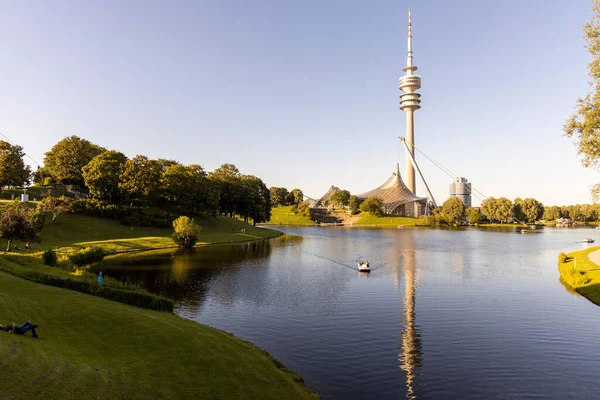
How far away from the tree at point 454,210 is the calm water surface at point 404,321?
136 metres

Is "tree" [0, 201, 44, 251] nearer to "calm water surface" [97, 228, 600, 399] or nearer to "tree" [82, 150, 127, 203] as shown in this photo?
"calm water surface" [97, 228, 600, 399]

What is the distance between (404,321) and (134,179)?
8283 cm

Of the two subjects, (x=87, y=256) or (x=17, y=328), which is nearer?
(x=17, y=328)

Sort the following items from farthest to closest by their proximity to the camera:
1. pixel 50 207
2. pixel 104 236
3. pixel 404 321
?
1. pixel 104 236
2. pixel 50 207
3. pixel 404 321

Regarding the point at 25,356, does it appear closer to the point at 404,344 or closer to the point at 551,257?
the point at 404,344

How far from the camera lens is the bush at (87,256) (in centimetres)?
4994

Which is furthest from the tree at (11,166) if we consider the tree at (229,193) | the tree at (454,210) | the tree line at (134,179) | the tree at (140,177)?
the tree at (454,210)

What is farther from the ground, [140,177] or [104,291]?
[140,177]

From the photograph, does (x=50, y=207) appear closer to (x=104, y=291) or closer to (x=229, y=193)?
(x=104, y=291)

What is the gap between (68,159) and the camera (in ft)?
377

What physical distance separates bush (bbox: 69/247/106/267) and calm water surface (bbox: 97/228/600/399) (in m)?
5.04

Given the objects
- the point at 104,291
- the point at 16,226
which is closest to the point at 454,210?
the point at 16,226

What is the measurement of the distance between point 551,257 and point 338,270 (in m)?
42.3

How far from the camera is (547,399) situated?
17.7 meters
